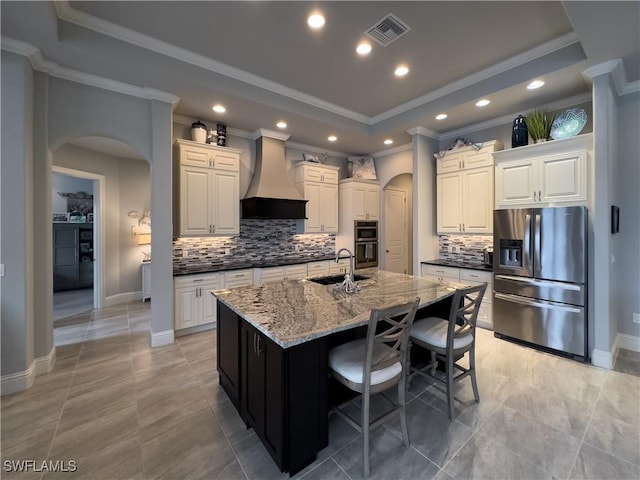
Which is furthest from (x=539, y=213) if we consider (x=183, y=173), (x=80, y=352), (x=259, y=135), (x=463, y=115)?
(x=80, y=352)

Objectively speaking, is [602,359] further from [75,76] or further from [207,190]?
[75,76]

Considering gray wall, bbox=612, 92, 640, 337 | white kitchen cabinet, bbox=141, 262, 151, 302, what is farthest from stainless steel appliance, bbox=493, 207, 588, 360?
white kitchen cabinet, bbox=141, 262, 151, 302

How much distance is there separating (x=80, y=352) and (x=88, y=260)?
4.86m

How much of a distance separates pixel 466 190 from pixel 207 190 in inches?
154

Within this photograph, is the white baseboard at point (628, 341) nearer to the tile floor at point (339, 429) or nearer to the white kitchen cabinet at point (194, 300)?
the tile floor at point (339, 429)

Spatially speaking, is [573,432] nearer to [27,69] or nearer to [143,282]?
[27,69]

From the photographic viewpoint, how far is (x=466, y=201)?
4.29 m

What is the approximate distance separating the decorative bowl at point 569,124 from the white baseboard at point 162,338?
209 inches

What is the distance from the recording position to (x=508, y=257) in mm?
3533

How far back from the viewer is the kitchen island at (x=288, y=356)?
160 cm

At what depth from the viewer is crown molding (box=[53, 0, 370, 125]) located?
239 centimetres

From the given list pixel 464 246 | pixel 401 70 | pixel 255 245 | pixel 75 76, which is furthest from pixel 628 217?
pixel 75 76

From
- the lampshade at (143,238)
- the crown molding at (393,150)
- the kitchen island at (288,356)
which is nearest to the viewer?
the kitchen island at (288,356)

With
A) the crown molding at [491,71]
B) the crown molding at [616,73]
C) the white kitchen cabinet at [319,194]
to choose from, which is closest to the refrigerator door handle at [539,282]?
the crown molding at [616,73]
